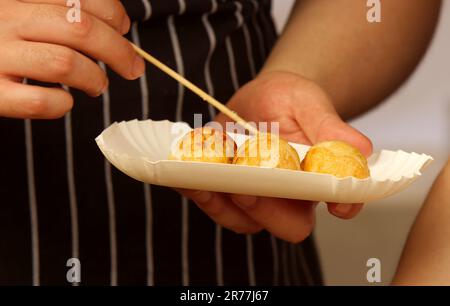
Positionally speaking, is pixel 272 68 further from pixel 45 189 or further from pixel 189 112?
pixel 45 189

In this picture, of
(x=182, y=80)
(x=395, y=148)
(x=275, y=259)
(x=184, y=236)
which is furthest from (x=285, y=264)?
(x=395, y=148)

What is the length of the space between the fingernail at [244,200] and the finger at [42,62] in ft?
0.68

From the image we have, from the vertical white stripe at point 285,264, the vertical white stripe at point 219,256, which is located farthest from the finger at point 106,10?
the vertical white stripe at point 285,264

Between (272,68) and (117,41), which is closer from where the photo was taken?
(117,41)

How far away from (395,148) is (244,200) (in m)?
1.28

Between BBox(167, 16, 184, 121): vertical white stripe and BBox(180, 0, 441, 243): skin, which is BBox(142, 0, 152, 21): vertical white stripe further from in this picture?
BBox(180, 0, 441, 243): skin

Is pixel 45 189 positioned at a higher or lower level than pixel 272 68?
lower

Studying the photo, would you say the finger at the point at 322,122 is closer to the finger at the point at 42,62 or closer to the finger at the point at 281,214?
the finger at the point at 281,214

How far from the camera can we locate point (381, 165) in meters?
0.79

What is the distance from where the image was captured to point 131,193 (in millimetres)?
916
